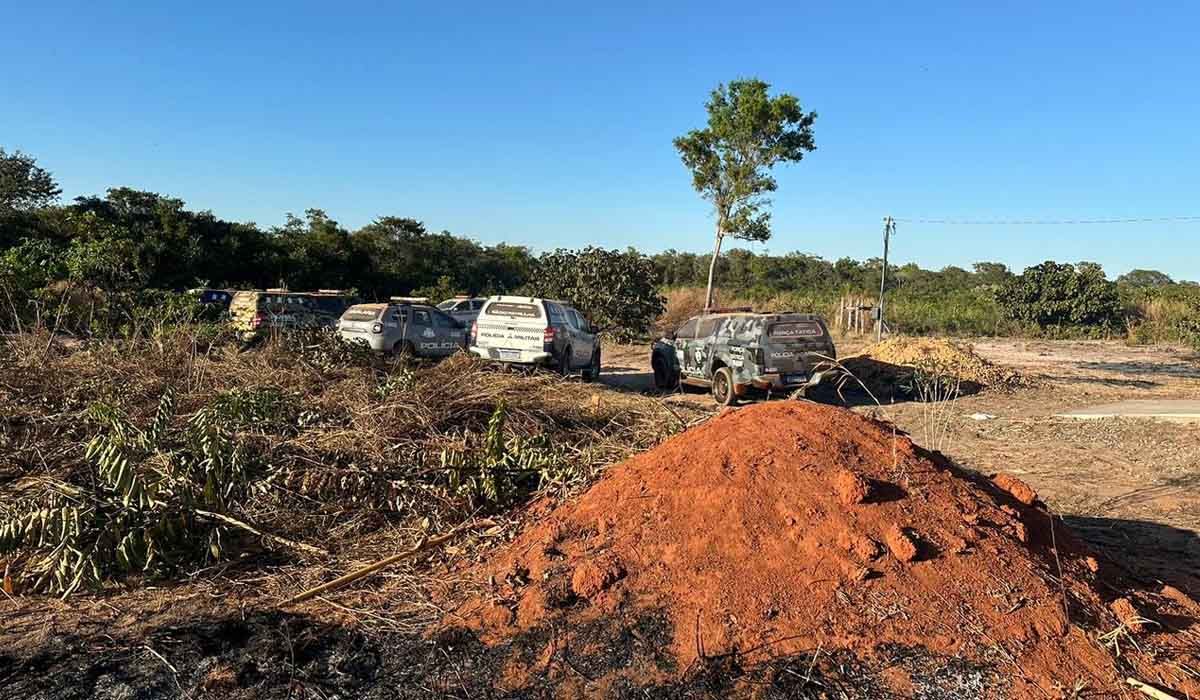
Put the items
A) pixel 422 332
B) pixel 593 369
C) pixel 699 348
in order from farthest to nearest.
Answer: pixel 593 369
pixel 422 332
pixel 699 348

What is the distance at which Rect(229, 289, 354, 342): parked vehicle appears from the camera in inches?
370

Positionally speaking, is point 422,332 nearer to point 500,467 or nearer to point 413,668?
point 500,467

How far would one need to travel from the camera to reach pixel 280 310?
527 inches

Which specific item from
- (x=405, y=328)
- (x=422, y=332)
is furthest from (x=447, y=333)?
(x=405, y=328)

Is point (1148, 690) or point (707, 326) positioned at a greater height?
point (707, 326)

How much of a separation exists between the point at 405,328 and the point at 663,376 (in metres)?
5.03

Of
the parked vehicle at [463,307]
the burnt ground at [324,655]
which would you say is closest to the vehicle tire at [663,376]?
the parked vehicle at [463,307]

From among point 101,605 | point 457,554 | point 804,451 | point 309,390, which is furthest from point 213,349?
point 804,451

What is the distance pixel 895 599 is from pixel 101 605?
4149 millimetres

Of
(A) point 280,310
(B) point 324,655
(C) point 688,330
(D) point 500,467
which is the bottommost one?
(B) point 324,655

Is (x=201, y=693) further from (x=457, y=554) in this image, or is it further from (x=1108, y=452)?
(x=1108, y=452)

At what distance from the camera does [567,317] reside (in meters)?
13.9

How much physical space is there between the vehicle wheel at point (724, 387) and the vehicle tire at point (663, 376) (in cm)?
174

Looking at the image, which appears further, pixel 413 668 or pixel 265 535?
pixel 265 535
